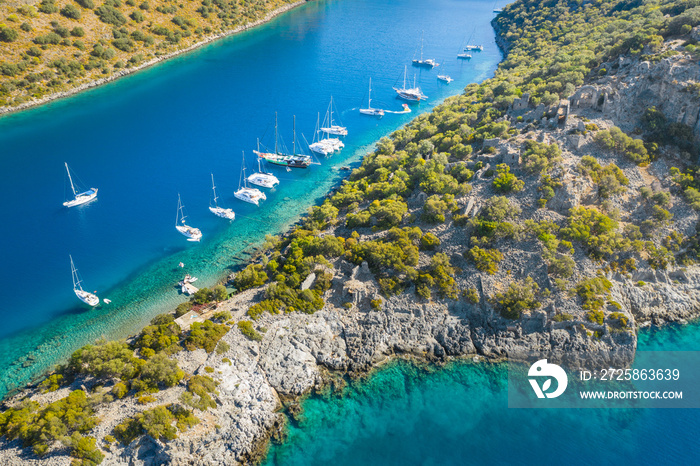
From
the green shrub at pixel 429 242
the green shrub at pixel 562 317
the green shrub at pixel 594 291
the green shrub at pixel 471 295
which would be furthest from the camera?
the green shrub at pixel 429 242

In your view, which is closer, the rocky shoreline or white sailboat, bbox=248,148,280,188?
white sailboat, bbox=248,148,280,188

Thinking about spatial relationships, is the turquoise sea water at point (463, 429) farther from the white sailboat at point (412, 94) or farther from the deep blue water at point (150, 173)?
the white sailboat at point (412, 94)

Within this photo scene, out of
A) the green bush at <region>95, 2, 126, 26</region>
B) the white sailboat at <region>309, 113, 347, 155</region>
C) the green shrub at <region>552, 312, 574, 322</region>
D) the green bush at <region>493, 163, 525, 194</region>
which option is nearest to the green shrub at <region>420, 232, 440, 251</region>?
the green bush at <region>493, 163, 525, 194</region>

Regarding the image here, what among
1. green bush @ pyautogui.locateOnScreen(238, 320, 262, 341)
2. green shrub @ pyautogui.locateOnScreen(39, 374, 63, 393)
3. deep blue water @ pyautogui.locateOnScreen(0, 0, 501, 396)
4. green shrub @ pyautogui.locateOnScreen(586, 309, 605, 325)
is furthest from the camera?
deep blue water @ pyautogui.locateOnScreen(0, 0, 501, 396)

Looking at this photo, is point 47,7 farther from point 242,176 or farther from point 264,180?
point 264,180

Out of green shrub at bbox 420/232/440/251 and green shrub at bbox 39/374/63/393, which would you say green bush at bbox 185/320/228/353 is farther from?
green shrub at bbox 420/232/440/251

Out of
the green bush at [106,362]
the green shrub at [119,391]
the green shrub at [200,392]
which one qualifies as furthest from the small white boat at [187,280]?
the green shrub at [200,392]
